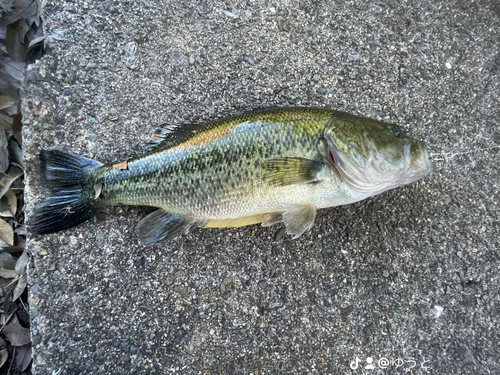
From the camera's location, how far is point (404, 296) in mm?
2584

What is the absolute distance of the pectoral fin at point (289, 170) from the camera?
7.04 feet

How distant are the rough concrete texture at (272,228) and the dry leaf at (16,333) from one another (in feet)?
1.36

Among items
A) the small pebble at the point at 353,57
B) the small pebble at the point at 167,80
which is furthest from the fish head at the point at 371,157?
the small pebble at the point at 167,80

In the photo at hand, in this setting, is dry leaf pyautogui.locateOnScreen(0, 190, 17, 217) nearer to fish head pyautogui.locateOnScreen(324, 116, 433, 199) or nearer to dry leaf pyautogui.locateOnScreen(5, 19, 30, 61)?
dry leaf pyautogui.locateOnScreen(5, 19, 30, 61)

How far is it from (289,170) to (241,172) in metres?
0.31

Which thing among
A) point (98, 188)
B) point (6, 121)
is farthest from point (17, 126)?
point (98, 188)

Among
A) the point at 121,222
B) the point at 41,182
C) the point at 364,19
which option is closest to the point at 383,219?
the point at 364,19

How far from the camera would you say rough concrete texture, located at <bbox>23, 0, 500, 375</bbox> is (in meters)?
2.42

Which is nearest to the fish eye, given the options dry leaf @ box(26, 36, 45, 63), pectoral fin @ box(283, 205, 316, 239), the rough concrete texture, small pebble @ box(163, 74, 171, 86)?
the rough concrete texture

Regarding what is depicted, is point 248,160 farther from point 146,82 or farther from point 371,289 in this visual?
point 371,289

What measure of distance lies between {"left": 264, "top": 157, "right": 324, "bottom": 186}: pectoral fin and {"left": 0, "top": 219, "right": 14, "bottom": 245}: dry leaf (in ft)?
6.94

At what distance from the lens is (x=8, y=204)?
271cm

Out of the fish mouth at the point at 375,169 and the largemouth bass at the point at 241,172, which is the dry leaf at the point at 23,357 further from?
the fish mouth at the point at 375,169

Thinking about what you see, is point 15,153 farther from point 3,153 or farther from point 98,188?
point 98,188
